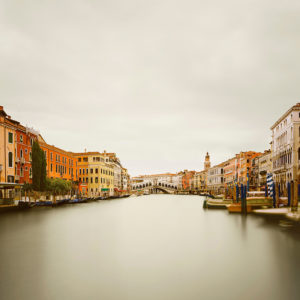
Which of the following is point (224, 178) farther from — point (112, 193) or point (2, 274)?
point (2, 274)

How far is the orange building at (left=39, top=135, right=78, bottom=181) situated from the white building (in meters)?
31.7

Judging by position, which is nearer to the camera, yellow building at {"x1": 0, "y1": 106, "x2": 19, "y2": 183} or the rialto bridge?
yellow building at {"x1": 0, "y1": 106, "x2": 19, "y2": 183}

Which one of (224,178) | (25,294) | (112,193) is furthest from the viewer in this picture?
(224,178)

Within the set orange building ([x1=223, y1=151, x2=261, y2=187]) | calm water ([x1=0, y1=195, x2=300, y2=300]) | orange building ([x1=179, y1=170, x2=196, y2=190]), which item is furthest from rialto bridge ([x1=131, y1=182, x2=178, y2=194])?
calm water ([x1=0, y1=195, x2=300, y2=300])

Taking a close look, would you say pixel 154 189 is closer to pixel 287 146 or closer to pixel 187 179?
pixel 187 179

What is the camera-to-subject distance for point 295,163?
41000mm

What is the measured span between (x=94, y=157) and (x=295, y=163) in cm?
3935

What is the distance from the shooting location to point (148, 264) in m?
12.0

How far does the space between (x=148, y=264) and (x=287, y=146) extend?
36.9m

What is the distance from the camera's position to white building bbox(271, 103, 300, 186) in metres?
41.1

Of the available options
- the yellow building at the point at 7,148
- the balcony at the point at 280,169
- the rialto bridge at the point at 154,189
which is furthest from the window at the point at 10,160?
the rialto bridge at the point at 154,189

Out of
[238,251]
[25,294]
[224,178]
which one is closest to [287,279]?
[238,251]

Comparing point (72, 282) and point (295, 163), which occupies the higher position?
point (295, 163)

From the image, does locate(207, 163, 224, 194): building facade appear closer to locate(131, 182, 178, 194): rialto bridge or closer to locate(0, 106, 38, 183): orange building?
locate(131, 182, 178, 194): rialto bridge
